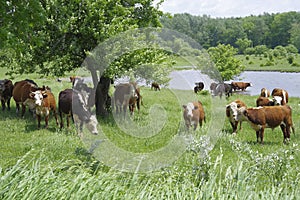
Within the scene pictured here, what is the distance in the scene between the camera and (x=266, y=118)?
12.9 m

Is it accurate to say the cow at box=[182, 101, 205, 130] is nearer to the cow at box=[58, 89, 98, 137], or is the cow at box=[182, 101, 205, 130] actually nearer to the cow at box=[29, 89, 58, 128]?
the cow at box=[58, 89, 98, 137]

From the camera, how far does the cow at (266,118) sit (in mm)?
12789

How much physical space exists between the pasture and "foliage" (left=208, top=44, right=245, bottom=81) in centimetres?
2913

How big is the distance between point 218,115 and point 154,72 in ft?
10.2

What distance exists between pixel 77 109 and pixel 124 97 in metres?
3.49

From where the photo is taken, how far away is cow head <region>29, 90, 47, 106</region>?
42.9 feet

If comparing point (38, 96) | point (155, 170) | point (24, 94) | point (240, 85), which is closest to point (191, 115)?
point (38, 96)

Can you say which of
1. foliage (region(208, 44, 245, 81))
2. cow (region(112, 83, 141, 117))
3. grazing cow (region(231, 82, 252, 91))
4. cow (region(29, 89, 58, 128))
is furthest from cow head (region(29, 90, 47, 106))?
foliage (region(208, 44, 245, 81))

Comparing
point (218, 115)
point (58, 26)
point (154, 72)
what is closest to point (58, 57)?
point (58, 26)

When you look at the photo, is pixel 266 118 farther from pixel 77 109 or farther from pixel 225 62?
pixel 225 62

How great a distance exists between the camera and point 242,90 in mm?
41688

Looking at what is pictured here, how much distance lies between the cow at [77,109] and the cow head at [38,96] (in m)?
0.60

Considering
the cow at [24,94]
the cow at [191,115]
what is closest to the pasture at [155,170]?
the cow at [191,115]

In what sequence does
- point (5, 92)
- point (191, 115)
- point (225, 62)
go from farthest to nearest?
point (225, 62)
point (5, 92)
point (191, 115)
